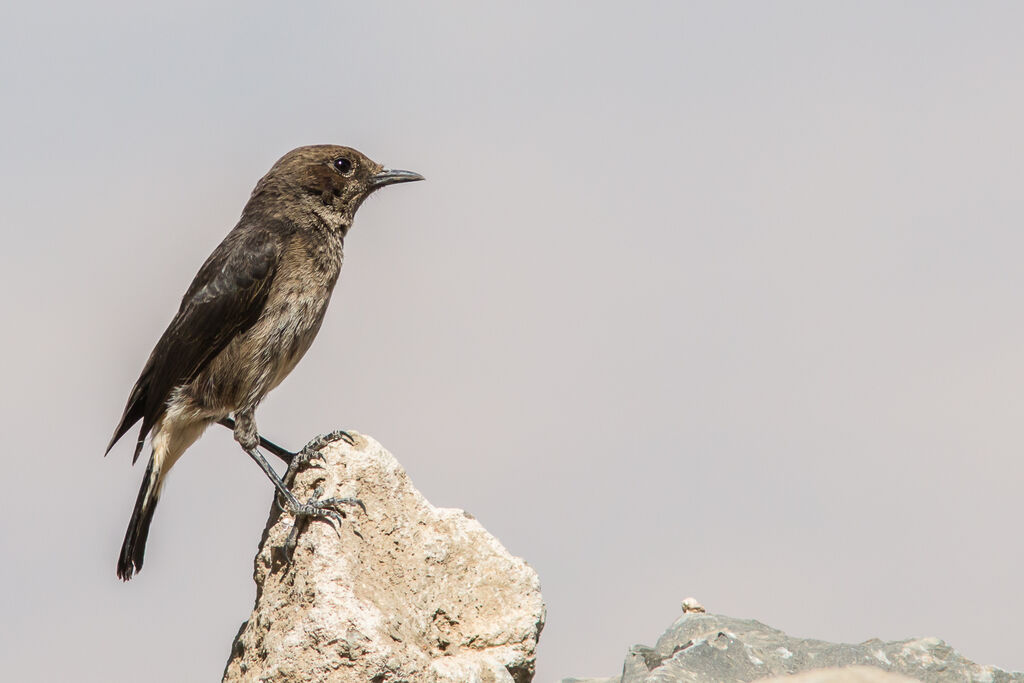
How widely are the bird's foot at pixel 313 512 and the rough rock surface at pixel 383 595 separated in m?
0.05

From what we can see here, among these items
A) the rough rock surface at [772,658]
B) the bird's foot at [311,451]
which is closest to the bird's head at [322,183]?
the bird's foot at [311,451]

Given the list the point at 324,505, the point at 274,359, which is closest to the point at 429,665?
the point at 324,505

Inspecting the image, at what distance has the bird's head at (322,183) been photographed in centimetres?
918

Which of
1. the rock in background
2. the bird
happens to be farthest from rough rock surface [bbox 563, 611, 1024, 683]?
the bird

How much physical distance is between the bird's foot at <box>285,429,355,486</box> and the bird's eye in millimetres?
2489

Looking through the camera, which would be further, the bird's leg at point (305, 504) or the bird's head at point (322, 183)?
the bird's head at point (322, 183)

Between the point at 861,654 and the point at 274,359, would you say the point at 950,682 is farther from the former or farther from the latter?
the point at 274,359

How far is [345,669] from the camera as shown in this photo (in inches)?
263

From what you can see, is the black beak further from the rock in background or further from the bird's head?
the rock in background

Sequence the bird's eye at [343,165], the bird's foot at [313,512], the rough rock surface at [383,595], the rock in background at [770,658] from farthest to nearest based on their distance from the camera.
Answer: the bird's eye at [343,165] → the rock in background at [770,658] → the bird's foot at [313,512] → the rough rock surface at [383,595]

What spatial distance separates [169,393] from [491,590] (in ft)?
8.98

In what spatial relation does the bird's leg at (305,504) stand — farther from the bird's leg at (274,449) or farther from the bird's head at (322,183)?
the bird's head at (322,183)

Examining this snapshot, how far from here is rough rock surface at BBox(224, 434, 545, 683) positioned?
673cm

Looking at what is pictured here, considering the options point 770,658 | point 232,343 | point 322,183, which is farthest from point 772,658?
point 322,183
